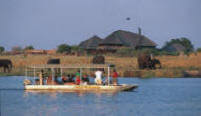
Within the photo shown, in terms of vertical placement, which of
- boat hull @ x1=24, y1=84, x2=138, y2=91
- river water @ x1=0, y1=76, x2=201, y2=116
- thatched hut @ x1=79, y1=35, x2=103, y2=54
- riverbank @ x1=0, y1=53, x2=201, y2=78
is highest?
thatched hut @ x1=79, y1=35, x2=103, y2=54

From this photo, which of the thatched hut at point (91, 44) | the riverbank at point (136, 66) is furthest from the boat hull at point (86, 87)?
the thatched hut at point (91, 44)

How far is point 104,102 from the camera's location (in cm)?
3362

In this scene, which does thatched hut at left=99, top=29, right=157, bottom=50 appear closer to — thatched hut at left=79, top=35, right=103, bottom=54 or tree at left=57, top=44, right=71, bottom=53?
thatched hut at left=79, top=35, right=103, bottom=54

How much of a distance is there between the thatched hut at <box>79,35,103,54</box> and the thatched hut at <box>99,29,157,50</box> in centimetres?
132

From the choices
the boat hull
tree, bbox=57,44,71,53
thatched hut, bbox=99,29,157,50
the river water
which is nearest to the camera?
the river water

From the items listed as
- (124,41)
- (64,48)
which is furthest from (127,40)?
(64,48)

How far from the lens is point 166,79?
54219mm

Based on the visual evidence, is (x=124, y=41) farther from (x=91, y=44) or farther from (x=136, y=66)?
(x=136, y=66)

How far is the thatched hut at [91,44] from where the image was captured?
96637mm

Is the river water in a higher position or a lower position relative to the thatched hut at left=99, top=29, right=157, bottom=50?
lower

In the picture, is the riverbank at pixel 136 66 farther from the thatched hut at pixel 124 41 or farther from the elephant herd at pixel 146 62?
the thatched hut at pixel 124 41

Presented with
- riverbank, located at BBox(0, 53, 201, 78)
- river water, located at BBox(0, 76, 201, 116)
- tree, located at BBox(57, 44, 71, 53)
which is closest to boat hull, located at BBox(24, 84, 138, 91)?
river water, located at BBox(0, 76, 201, 116)

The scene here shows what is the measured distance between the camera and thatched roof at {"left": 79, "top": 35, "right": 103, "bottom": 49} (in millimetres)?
97062

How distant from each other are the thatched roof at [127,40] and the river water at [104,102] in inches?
1969
